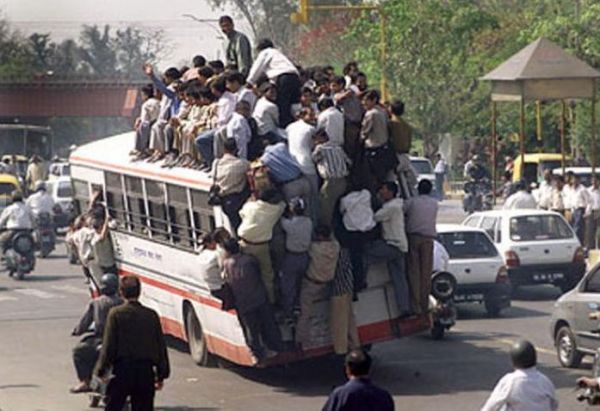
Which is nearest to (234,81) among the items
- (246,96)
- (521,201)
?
(246,96)

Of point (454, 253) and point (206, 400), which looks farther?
point (454, 253)

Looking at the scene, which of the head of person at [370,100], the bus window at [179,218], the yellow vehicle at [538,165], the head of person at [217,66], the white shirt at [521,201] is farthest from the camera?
the yellow vehicle at [538,165]

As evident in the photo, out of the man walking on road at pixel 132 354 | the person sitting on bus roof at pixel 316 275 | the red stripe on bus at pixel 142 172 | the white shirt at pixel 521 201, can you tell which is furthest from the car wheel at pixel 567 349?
the white shirt at pixel 521 201

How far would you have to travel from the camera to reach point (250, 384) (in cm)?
1975

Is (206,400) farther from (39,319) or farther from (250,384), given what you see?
(39,319)

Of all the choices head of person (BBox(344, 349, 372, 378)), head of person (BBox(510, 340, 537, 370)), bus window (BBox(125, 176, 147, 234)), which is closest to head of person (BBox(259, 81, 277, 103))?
bus window (BBox(125, 176, 147, 234))

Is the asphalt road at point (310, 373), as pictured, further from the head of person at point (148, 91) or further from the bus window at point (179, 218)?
the head of person at point (148, 91)

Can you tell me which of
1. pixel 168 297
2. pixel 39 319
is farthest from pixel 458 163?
pixel 168 297

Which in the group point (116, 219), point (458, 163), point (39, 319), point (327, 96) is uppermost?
point (327, 96)

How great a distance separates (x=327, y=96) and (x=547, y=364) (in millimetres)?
4090

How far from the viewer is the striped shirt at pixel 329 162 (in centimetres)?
1883

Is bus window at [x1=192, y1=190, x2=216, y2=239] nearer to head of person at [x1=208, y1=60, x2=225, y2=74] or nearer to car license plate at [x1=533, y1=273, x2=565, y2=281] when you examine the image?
head of person at [x1=208, y1=60, x2=225, y2=74]

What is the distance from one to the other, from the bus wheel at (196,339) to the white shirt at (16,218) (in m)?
13.6

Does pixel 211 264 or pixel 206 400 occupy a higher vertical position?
pixel 211 264
